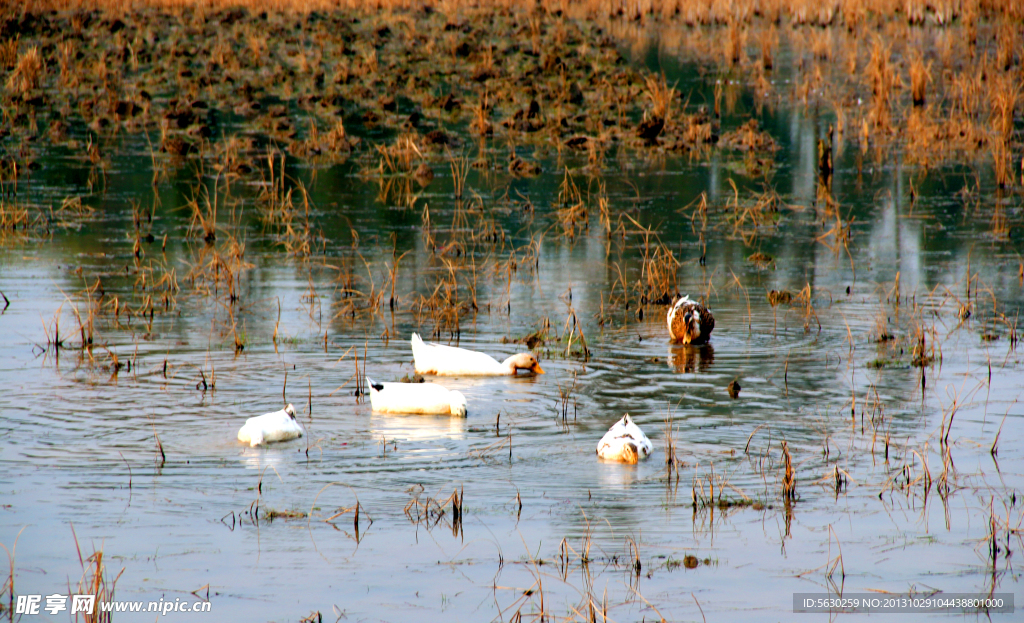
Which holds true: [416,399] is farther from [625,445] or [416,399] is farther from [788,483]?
[788,483]

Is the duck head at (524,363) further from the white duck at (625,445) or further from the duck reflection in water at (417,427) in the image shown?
the white duck at (625,445)

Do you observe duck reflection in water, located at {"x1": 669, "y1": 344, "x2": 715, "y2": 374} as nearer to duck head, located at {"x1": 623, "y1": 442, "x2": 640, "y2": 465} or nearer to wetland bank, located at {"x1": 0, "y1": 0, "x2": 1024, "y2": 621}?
wetland bank, located at {"x1": 0, "y1": 0, "x2": 1024, "y2": 621}

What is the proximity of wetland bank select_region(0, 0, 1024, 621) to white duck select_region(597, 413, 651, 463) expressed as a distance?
10cm

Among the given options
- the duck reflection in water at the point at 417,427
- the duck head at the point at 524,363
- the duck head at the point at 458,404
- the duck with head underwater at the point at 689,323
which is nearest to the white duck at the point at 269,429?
the duck reflection in water at the point at 417,427

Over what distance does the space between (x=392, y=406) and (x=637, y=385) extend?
72.7 inches

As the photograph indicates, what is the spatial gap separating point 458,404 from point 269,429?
1.33m

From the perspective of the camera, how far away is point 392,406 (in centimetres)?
816

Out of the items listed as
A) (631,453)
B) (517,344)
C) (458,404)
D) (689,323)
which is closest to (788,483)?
(631,453)

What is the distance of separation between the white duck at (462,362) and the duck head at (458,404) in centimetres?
107

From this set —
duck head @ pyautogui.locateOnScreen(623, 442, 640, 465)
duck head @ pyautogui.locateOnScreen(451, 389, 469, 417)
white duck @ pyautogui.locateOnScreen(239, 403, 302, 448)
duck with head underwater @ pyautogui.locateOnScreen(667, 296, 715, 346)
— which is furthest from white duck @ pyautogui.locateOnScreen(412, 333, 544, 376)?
duck head @ pyautogui.locateOnScreen(623, 442, 640, 465)

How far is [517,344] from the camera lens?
10.2 meters

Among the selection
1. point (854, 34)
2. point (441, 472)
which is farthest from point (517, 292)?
point (854, 34)

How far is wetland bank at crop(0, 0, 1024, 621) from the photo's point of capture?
5738 mm

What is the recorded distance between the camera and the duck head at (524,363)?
9.08 m
